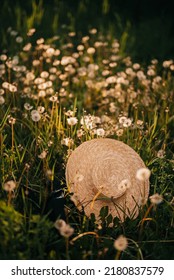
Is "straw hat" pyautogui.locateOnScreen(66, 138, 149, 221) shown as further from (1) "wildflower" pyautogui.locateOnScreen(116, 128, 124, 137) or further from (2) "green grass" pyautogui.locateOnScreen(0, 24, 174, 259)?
(1) "wildflower" pyautogui.locateOnScreen(116, 128, 124, 137)

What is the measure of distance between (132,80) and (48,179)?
2.17 meters

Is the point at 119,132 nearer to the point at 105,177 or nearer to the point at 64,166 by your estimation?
the point at 64,166

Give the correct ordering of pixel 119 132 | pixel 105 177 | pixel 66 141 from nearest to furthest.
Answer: pixel 105 177 < pixel 66 141 < pixel 119 132

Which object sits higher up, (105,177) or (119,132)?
(119,132)

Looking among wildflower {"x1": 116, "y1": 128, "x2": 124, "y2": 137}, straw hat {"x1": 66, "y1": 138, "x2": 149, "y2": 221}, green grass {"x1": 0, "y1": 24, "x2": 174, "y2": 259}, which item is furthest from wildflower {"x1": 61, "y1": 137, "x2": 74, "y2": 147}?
wildflower {"x1": 116, "y1": 128, "x2": 124, "y2": 137}

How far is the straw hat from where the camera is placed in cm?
302

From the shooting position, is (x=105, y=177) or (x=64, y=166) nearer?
(x=105, y=177)

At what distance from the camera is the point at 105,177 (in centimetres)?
303

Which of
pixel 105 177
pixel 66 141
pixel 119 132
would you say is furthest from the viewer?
pixel 119 132

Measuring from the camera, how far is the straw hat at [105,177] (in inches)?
119

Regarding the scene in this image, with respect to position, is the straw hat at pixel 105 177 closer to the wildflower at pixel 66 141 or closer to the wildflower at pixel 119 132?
the wildflower at pixel 66 141

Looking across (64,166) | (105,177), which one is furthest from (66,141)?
(105,177)
